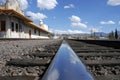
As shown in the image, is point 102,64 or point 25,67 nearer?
point 25,67

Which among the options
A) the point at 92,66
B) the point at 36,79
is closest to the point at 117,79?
the point at 36,79

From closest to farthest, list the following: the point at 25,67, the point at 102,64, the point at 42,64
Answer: the point at 25,67, the point at 102,64, the point at 42,64

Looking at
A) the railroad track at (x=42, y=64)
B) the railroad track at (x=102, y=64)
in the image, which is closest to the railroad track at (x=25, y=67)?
the railroad track at (x=42, y=64)

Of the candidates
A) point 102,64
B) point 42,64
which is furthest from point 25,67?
point 102,64

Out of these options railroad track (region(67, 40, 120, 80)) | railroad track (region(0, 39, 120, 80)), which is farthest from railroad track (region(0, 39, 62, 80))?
railroad track (region(67, 40, 120, 80))

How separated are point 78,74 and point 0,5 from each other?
2597cm

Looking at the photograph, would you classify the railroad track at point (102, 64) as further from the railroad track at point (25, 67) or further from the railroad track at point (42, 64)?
the railroad track at point (25, 67)

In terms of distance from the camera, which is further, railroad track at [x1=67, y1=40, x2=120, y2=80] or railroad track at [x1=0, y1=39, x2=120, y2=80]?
railroad track at [x1=0, y1=39, x2=120, y2=80]

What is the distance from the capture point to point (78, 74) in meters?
2.29

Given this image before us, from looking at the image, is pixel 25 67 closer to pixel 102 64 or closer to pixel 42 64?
pixel 42 64

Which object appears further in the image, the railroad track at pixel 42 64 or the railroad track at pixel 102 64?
the railroad track at pixel 42 64

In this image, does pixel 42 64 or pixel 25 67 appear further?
pixel 42 64

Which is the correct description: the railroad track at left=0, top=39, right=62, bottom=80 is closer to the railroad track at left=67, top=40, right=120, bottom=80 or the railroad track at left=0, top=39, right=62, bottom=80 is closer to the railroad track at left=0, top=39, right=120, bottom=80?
the railroad track at left=0, top=39, right=120, bottom=80

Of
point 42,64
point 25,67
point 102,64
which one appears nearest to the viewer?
point 25,67
